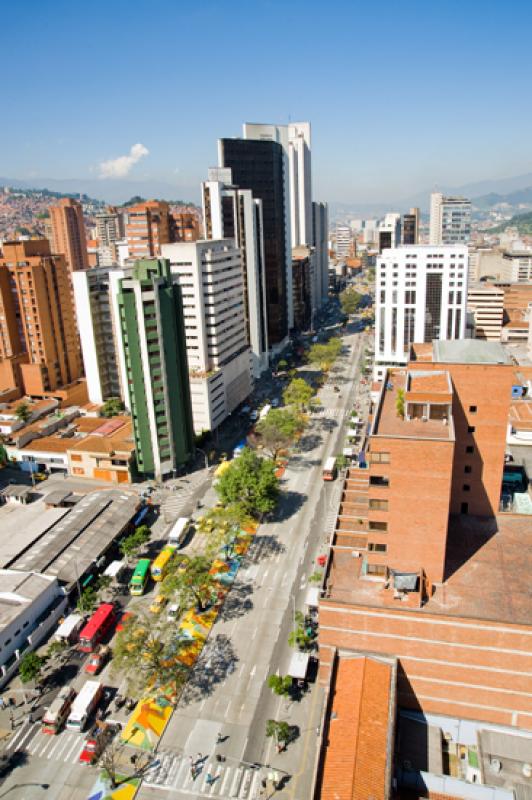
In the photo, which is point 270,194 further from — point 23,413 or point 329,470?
point 329,470

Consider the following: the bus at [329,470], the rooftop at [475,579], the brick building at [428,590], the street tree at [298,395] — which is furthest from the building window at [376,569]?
the street tree at [298,395]

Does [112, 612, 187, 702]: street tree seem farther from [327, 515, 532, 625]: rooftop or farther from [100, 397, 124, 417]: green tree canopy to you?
[100, 397, 124, 417]: green tree canopy

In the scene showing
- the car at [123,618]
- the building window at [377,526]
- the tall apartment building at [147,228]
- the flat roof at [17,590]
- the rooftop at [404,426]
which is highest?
the tall apartment building at [147,228]

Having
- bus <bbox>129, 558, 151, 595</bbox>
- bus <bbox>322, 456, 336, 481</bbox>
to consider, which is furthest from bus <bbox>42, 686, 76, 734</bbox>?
bus <bbox>322, 456, 336, 481</bbox>

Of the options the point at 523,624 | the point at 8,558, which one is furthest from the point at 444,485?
the point at 8,558

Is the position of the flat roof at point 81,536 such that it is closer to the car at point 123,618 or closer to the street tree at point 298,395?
the car at point 123,618

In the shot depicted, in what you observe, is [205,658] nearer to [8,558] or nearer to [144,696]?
[144,696]
